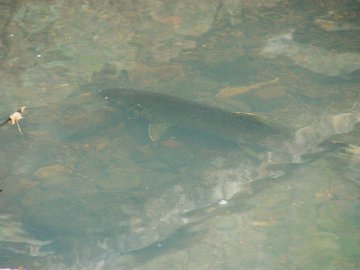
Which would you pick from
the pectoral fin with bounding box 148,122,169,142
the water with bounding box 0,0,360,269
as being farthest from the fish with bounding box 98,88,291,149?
the water with bounding box 0,0,360,269

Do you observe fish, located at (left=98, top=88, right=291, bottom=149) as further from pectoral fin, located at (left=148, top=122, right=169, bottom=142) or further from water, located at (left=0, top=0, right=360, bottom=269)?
water, located at (left=0, top=0, right=360, bottom=269)

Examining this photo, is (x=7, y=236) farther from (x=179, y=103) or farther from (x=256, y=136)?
(x=256, y=136)

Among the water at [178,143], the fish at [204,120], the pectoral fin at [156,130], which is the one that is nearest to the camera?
the fish at [204,120]

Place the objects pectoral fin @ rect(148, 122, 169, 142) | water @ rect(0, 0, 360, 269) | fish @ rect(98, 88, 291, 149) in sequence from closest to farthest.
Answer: fish @ rect(98, 88, 291, 149) < pectoral fin @ rect(148, 122, 169, 142) < water @ rect(0, 0, 360, 269)

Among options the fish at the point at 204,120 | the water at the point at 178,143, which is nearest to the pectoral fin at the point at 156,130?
the fish at the point at 204,120

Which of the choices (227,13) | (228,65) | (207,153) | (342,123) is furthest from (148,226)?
(227,13)

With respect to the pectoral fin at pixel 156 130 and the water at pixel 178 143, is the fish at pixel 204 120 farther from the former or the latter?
the water at pixel 178 143

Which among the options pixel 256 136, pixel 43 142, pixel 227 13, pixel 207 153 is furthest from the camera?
pixel 227 13

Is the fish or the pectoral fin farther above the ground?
the fish
